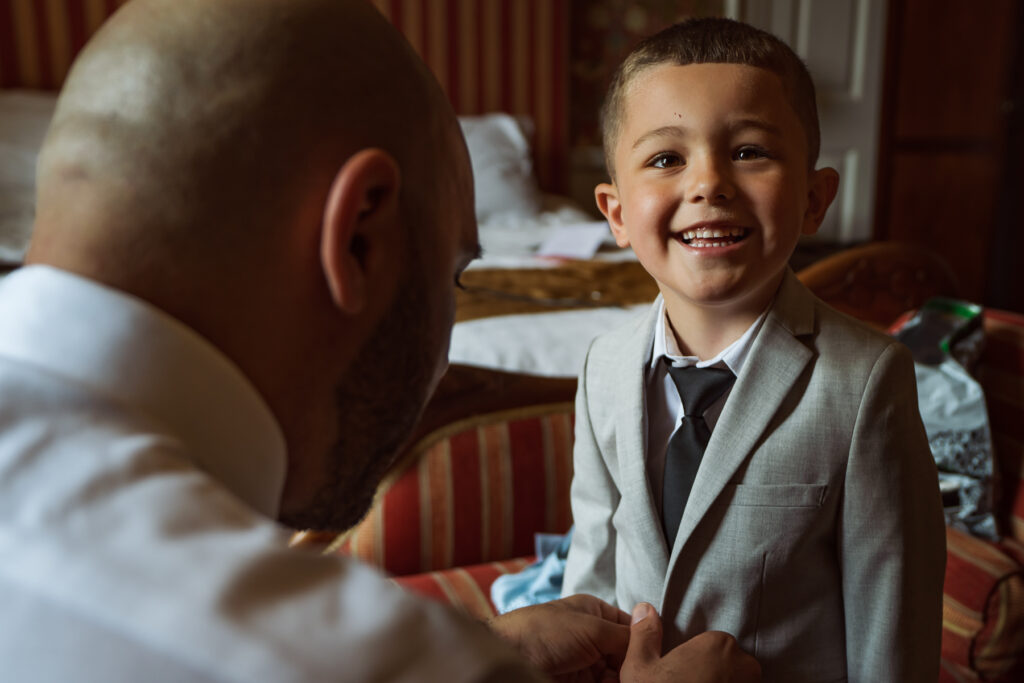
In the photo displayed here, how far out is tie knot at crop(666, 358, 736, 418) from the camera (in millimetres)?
910

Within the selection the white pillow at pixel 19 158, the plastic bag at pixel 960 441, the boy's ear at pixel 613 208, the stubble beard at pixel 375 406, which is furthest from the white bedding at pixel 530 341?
the white pillow at pixel 19 158

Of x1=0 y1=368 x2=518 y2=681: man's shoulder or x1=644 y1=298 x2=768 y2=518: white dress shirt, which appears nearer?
x1=0 y1=368 x2=518 y2=681: man's shoulder

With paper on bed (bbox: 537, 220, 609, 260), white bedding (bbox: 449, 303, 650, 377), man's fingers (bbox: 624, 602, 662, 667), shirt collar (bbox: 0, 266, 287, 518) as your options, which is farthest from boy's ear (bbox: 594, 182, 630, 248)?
paper on bed (bbox: 537, 220, 609, 260)

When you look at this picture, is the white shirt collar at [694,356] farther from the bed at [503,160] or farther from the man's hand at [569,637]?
the bed at [503,160]

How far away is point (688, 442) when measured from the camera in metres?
0.90

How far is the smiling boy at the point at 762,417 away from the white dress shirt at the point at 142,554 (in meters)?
0.48

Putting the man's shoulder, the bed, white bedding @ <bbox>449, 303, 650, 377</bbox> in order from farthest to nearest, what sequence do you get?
the bed
white bedding @ <bbox>449, 303, 650, 377</bbox>
the man's shoulder

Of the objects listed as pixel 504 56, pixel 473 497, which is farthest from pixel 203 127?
pixel 504 56

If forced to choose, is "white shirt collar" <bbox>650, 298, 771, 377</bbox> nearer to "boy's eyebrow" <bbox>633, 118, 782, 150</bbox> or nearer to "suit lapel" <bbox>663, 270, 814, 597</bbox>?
"suit lapel" <bbox>663, 270, 814, 597</bbox>

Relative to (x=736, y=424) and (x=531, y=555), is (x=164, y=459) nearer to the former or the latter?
(x=736, y=424)

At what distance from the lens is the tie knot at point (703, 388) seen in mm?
910

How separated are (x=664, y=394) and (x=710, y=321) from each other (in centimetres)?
10

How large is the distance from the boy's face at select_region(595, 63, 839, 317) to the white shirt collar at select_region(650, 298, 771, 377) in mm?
45

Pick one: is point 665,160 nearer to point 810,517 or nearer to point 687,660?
point 810,517
